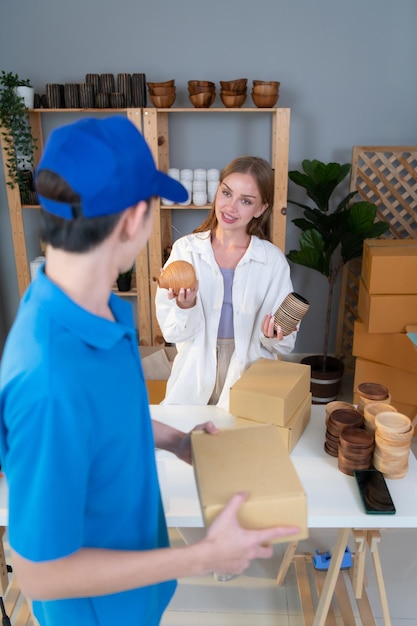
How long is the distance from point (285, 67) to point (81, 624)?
3.40 metres

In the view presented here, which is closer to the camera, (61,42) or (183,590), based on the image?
(183,590)

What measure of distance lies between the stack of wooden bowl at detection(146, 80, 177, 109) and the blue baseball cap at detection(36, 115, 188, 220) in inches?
104

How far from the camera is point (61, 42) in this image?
136 inches

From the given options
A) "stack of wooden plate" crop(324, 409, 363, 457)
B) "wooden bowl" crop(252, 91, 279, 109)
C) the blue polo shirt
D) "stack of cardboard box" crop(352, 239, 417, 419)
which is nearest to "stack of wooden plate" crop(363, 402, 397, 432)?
"stack of wooden plate" crop(324, 409, 363, 457)

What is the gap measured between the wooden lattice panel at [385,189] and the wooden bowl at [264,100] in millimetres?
686

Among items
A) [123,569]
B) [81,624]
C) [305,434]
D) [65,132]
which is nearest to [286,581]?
[305,434]

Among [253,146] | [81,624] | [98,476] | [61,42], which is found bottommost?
[81,624]

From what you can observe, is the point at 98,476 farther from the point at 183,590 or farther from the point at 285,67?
the point at 285,67

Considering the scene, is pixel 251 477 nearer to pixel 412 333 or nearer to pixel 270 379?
pixel 270 379

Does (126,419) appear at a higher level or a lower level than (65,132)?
lower

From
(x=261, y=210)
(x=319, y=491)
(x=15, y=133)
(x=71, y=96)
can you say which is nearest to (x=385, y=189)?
(x=261, y=210)

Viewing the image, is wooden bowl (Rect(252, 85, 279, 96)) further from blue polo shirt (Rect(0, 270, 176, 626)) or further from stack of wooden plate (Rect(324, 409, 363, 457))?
blue polo shirt (Rect(0, 270, 176, 626))

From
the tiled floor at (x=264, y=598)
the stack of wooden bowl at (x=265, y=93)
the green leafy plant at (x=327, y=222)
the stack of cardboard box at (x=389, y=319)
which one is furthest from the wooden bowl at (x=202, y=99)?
the tiled floor at (x=264, y=598)

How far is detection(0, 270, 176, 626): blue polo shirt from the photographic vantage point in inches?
25.7
